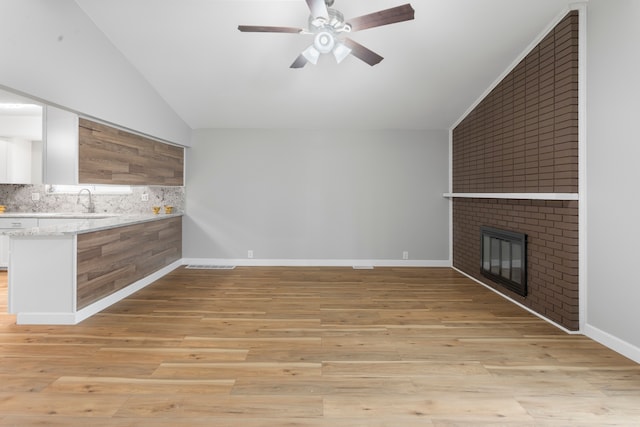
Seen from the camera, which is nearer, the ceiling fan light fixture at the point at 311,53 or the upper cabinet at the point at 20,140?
the ceiling fan light fixture at the point at 311,53

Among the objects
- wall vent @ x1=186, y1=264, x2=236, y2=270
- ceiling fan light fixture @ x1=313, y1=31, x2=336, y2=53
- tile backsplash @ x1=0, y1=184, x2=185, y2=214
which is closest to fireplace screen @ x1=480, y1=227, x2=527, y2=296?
ceiling fan light fixture @ x1=313, y1=31, x2=336, y2=53

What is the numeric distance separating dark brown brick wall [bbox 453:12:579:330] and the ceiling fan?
171cm

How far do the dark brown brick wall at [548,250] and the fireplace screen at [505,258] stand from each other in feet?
0.21

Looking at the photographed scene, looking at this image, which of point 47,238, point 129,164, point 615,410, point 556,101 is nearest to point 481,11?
point 556,101

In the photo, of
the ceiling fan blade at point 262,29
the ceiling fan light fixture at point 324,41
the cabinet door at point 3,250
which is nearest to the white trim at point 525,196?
the ceiling fan light fixture at point 324,41

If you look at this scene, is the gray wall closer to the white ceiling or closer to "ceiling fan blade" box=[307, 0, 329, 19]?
the white ceiling

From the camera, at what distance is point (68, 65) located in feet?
10.4

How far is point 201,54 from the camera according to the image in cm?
392

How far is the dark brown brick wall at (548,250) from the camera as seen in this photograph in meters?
3.07

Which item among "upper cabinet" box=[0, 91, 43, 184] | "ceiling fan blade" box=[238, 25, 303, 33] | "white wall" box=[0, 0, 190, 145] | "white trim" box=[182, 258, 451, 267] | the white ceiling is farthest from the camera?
"white trim" box=[182, 258, 451, 267]

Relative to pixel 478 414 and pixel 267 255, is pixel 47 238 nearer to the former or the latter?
pixel 267 255

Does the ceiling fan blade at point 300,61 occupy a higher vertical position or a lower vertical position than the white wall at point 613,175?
higher

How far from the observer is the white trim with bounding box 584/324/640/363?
2.56 meters

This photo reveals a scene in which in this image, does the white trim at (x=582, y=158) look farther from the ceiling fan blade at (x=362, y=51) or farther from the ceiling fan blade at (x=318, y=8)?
the ceiling fan blade at (x=318, y=8)
